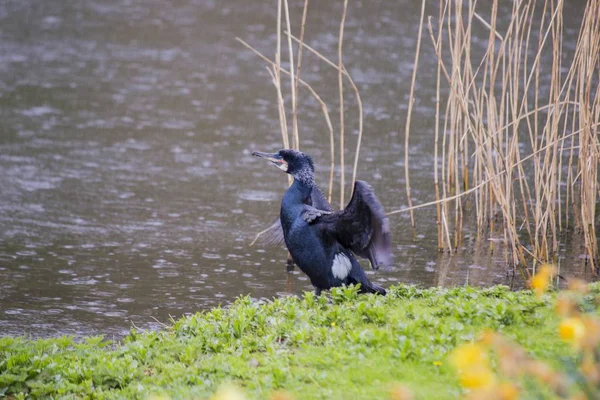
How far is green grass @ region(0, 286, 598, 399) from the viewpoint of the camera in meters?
4.15

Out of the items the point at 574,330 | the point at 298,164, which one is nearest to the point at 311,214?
the point at 298,164

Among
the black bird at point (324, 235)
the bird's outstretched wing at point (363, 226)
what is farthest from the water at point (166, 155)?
the bird's outstretched wing at point (363, 226)

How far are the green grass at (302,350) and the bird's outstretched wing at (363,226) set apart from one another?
1.00 ft

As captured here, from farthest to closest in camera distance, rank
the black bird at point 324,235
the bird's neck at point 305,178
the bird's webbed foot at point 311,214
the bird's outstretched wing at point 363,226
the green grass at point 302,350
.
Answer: the bird's neck at point 305,178 → the bird's webbed foot at point 311,214 → the black bird at point 324,235 → the bird's outstretched wing at point 363,226 → the green grass at point 302,350

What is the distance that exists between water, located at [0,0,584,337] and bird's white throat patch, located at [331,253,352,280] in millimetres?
1314

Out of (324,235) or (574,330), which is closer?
(574,330)

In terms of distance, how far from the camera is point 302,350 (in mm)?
4559

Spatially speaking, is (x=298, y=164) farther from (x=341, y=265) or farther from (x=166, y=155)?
(x=166, y=155)

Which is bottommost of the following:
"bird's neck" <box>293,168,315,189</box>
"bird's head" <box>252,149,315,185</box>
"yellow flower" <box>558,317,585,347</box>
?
"bird's neck" <box>293,168,315,189</box>

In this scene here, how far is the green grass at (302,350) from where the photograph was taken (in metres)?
4.15

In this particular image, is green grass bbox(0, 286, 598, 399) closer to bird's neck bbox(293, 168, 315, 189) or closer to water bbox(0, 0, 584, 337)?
bird's neck bbox(293, 168, 315, 189)

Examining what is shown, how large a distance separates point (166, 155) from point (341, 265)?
5.80 meters

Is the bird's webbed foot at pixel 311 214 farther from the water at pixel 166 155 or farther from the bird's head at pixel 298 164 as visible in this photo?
the water at pixel 166 155

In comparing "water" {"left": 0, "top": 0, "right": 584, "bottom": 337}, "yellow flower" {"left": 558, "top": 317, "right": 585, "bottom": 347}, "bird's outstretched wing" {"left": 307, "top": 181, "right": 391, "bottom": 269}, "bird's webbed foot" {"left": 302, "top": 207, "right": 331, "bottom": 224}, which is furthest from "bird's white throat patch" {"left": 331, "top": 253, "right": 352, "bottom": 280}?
"yellow flower" {"left": 558, "top": 317, "right": 585, "bottom": 347}
